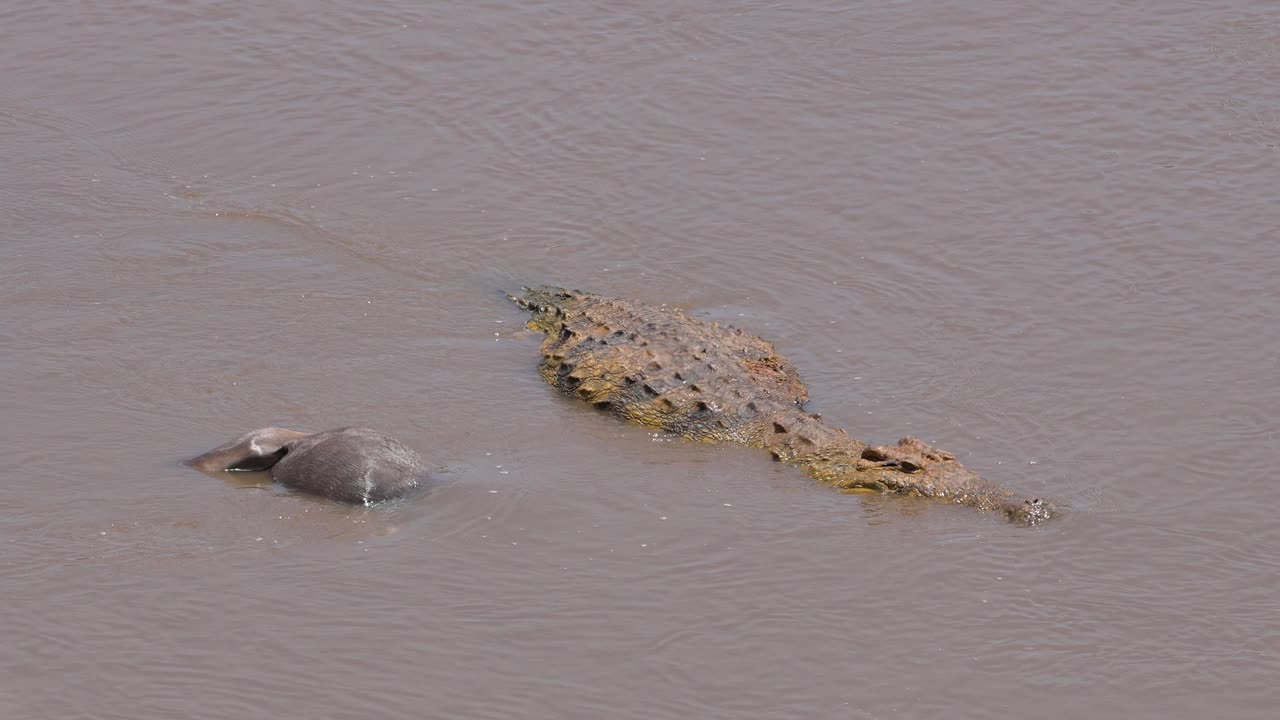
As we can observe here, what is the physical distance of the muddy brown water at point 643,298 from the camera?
7363 mm

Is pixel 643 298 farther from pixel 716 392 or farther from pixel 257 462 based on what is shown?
pixel 257 462

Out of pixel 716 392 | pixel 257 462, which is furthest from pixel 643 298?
pixel 257 462

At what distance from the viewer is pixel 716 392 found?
9.98m

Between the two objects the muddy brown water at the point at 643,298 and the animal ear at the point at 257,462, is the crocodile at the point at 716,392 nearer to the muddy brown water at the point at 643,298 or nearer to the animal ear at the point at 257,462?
the muddy brown water at the point at 643,298

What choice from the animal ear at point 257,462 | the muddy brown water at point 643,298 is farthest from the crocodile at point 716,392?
the animal ear at point 257,462

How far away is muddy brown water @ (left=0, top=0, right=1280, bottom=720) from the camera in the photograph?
7.36 metres

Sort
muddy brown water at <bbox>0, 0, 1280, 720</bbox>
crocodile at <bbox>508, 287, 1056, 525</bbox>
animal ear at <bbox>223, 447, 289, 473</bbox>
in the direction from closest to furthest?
muddy brown water at <bbox>0, 0, 1280, 720</bbox>, animal ear at <bbox>223, 447, 289, 473</bbox>, crocodile at <bbox>508, 287, 1056, 525</bbox>

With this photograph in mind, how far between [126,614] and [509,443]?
2746 mm

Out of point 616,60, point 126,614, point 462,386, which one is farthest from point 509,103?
point 126,614

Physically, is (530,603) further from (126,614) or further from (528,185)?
(528,185)

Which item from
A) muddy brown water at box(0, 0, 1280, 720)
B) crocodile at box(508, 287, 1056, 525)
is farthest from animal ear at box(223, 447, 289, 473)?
crocodile at box(508, 287, 1056, 525)

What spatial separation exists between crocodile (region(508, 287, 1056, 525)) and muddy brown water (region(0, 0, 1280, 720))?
0.18 meters

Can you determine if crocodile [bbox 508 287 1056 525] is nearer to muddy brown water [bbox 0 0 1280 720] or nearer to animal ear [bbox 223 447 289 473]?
muddy brown water [bbox 0 0 1280 720]

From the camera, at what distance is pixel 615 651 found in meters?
7.36
